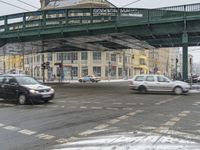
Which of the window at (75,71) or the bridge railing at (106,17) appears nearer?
the bridge railing at (106,17)

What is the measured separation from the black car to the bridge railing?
49.3 feet

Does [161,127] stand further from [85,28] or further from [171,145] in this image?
[85,28]

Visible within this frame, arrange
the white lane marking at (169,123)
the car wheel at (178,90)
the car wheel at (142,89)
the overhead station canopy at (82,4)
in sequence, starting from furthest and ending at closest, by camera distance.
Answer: the overhead station canopy at (82,4), the car wheel at (142,89), the car wheel at (178,90), the white lane marking at (169,123)

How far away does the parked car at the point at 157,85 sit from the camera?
2761 cm

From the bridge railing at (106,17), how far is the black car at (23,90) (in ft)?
49.3

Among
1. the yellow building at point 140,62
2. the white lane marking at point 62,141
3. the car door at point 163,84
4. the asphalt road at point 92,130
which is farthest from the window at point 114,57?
the white lane marking at point 62,141

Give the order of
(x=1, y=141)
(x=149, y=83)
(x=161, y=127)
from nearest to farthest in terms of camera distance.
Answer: (x=1, y=141) < (x=161, y=127) < (x=149, y=83)

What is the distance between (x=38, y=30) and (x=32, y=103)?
65.1 ft

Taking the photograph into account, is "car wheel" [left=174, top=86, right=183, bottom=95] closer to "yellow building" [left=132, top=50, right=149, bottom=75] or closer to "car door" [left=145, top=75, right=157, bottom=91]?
"car door" [left=145, top=75, right=157, bottom=91]

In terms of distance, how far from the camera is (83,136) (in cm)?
888

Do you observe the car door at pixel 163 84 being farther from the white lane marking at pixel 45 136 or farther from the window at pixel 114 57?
the window at pixel 114 57

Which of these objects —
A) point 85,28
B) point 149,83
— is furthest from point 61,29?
point 149,83

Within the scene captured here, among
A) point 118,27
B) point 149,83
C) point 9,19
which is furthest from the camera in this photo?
point 9,19

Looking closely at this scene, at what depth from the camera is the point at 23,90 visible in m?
18.8
